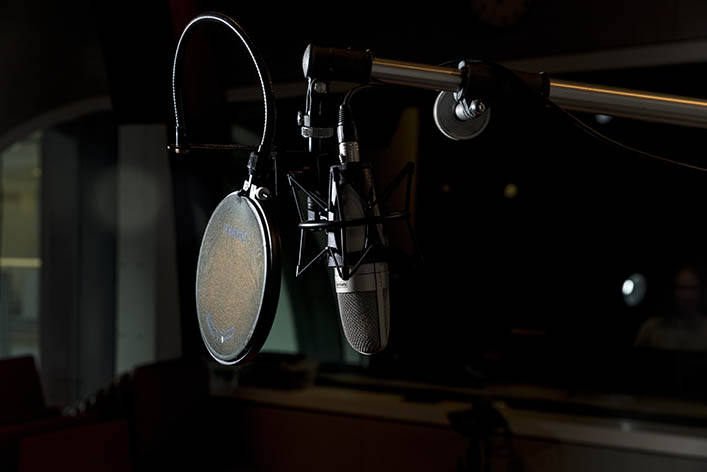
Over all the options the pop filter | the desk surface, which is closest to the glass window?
the desk surface

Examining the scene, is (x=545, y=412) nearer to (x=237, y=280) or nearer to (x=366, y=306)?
(x=366, y=306)

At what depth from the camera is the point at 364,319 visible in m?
0.72

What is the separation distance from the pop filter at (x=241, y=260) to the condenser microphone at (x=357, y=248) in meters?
0.07

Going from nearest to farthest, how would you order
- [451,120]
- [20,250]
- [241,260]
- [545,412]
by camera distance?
1. [241,260]
2. [451,120]
3. [545,412]
4. [20,250]

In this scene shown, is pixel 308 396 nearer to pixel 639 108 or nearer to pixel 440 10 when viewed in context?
pixel 440 10

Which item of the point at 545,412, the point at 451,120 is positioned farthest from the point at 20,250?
the point at 451,120

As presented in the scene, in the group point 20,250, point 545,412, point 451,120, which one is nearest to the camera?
point 451,120

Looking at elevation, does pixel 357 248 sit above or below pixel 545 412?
above

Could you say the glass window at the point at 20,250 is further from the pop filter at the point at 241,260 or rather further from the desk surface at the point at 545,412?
the pop filter at the point at 241,260

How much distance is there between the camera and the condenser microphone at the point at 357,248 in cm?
63

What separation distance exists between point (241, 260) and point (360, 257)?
4.7 inches

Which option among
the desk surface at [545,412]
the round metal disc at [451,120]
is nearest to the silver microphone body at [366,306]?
the round metal disc at [451,120]

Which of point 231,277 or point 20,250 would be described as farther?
point 20,250

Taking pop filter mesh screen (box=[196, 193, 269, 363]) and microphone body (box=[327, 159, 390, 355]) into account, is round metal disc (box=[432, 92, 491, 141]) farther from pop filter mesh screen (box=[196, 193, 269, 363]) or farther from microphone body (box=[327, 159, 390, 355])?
pop filter mesh screen (box=[196, 193, 269, 363])
